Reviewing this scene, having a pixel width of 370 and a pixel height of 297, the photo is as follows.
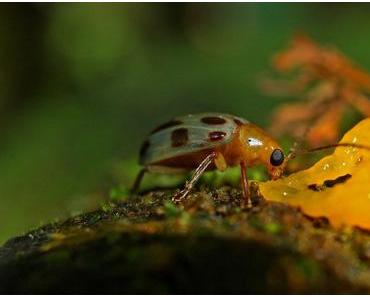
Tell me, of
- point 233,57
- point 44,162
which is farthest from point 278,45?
point 44,162

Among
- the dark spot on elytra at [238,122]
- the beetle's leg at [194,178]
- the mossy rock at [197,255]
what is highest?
the dark spot on elytra at [238,122]

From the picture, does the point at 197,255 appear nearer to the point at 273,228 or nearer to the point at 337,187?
the point at 273,228

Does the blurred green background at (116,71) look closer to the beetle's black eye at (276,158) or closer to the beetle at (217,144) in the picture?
the beetle at (217,144)

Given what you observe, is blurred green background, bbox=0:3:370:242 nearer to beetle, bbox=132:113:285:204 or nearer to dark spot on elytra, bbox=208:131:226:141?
beetle, bbox=132:113:285:204

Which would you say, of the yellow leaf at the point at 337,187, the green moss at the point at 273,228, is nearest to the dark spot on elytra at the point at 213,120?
the yellow leaf at the point at 337,187

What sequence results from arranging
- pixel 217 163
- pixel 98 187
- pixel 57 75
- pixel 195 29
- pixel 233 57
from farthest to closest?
pixel 195 29
pixel 233 57
pixel 57 75
pixel 98 187
pixel 217 163

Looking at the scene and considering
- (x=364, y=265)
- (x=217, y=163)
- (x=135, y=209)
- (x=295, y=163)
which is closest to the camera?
(x=364, y=265)

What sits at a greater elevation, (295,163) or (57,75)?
(57,75)

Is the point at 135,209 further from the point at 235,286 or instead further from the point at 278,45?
the point at 278,45
